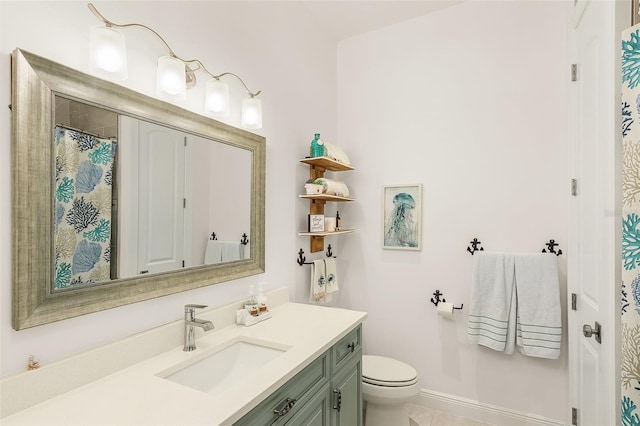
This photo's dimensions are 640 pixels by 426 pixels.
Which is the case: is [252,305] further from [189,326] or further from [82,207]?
[82,207]

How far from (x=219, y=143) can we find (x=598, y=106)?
1669 millimetres

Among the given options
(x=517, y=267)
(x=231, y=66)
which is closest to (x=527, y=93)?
(x=517, y=267)

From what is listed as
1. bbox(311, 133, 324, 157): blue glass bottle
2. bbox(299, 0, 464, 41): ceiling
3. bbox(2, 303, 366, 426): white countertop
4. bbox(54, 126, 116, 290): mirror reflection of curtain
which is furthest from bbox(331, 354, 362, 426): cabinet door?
bbox(299, 0, 464, 41): ceiling

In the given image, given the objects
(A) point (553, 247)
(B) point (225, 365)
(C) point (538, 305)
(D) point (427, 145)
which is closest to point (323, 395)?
(B) point (225, 365)

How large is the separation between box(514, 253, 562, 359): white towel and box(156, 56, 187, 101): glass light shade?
83.4 inches

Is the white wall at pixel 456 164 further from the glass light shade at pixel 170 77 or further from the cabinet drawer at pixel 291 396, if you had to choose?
the glass light shade at pixel 170 77

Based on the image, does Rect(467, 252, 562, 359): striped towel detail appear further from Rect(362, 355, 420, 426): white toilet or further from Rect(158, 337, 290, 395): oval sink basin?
Rect(158, 337, 290, 395): oval sink basin

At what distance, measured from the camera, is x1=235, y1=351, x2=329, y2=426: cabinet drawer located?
1016 millimetres

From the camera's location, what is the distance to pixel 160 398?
0.96 meters

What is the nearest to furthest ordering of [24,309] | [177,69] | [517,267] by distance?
[24,309]
[177,69]
[517,267]

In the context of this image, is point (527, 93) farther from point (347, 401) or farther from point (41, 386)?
point (41, 386)

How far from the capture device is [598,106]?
4.43ft

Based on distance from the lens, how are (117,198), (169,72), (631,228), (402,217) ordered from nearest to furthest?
1. (631,228)
2. (117,198)
3. (169,72)
4. (402,217)

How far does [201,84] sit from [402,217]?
165 centimetres
